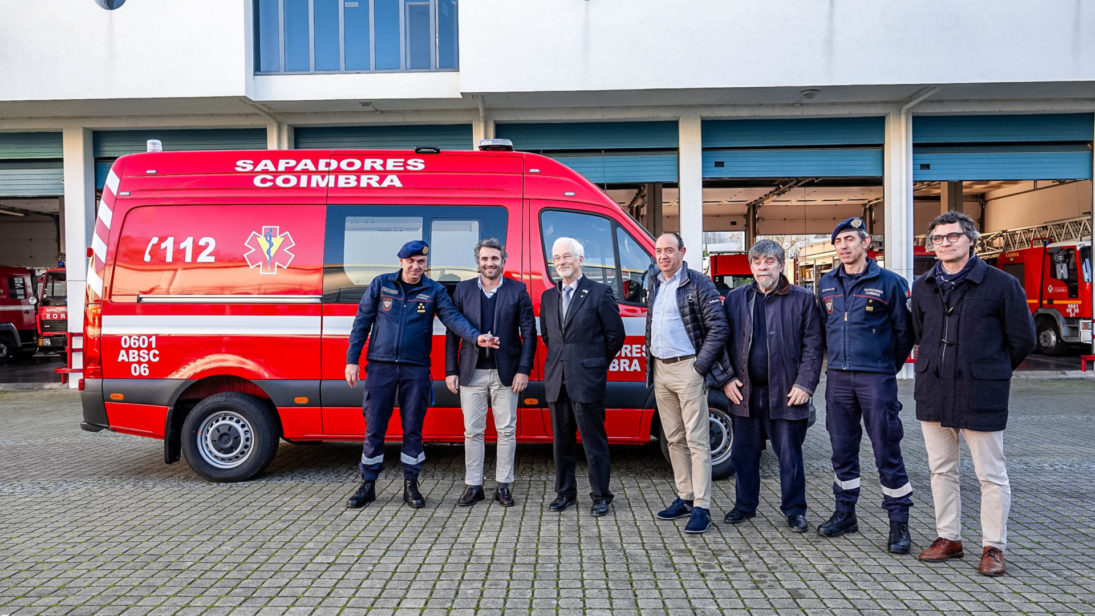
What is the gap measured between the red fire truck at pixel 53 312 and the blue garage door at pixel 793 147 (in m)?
14.8

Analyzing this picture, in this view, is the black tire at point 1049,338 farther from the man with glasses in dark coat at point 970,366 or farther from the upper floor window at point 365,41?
the man with glasses in dark coat at point 970,366

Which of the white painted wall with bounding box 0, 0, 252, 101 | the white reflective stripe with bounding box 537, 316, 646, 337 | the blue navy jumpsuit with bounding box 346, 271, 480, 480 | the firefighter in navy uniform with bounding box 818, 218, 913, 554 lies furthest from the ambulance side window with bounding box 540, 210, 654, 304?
the white painted wall with bounding box 0, 0, 252, 101

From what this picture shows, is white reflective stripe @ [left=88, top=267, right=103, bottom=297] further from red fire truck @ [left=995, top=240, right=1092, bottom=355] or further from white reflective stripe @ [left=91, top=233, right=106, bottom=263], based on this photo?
red fire truck @ [left=995, top=240, right=1092, bottom=355]

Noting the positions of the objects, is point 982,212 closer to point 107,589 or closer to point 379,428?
point 379,428

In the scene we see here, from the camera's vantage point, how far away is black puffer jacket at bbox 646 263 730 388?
4.40 meters

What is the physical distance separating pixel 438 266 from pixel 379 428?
138 centimetres

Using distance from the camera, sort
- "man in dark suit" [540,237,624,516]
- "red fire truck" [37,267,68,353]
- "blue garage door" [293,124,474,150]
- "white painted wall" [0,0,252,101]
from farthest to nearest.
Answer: "red fire truck" [37,267,68,353]
"blue garage door" [293,124,474,150]
"white painted wall" [0,0,252,101]
"man in dark suit" [540,237,624,516]

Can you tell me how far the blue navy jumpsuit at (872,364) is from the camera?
4070mm

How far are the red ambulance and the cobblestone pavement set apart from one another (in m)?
0.48

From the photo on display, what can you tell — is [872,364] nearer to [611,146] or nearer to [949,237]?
[949,237]

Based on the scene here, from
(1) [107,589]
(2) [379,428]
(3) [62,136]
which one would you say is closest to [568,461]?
(2) [379,428]

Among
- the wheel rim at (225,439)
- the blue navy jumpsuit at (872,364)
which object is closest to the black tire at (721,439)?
the blue navy jumpsuit at (872,364)

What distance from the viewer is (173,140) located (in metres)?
12.4

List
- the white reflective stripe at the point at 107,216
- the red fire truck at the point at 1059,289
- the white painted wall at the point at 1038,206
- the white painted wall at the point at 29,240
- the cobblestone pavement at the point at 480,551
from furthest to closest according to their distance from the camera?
the white painted wall at the point at 29,240 → the white painted wall at the point at 1038,206 → the red fire truck at the point at 1059,289 → the white reflective stripe at the point at 107,216 → the cobblestone pavement at the point at 480,551
